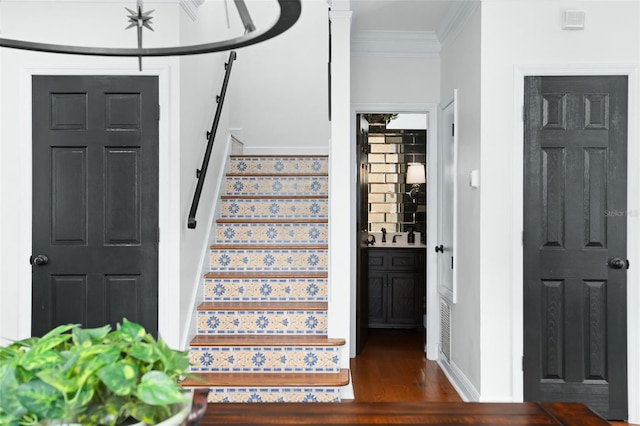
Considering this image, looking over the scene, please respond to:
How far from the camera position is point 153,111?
330 cm

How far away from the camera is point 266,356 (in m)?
3.33

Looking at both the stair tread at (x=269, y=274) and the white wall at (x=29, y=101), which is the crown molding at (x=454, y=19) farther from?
the stair tread at (x=269, y=274)

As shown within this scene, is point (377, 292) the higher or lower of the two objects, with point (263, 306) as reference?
lower

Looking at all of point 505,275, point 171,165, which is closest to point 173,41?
point 171,165

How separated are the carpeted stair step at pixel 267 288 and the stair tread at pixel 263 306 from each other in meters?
0.05

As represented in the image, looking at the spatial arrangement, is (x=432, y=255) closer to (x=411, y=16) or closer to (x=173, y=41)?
(x=411, y=16)

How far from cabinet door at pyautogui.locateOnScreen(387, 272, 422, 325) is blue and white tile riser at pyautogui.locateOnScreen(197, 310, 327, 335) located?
2112 mm

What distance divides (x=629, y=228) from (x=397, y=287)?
2.71m

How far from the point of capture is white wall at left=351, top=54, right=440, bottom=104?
4516 mm

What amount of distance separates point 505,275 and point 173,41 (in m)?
2.63

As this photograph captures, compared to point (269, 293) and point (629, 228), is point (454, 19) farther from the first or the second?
point (269, 293)

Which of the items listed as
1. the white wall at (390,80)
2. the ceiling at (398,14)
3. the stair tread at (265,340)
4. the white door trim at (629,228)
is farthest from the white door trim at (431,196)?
the white door trim at (629,228)

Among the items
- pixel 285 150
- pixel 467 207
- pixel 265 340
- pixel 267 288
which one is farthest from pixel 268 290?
pixel 285 150

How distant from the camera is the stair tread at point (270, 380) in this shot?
10.3 feet
